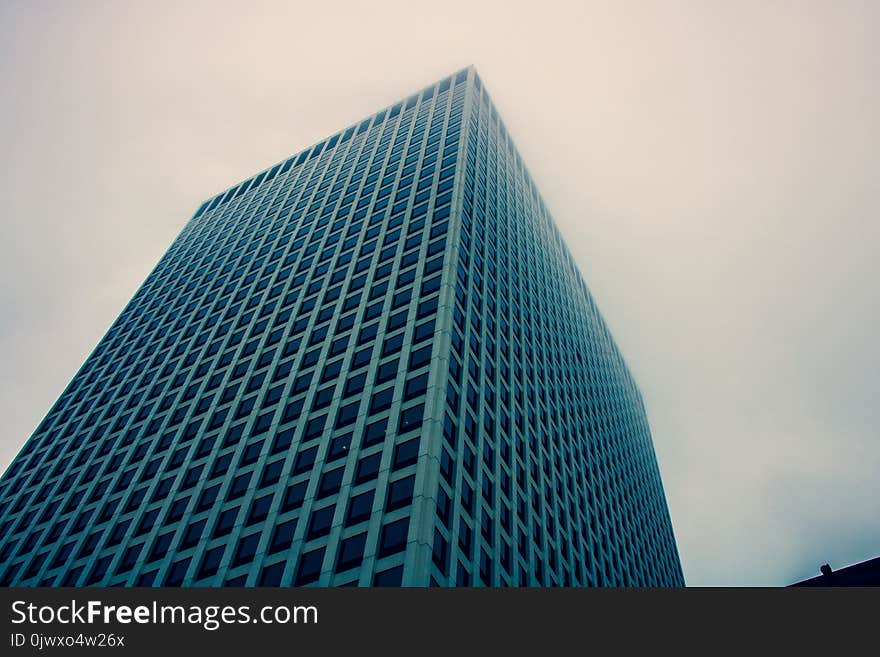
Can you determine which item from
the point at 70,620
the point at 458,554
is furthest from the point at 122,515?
the point at 70,620

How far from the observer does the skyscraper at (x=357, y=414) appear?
46.6 meters

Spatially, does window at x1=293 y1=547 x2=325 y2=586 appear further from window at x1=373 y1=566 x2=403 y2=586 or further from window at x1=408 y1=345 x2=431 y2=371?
window at x1=408 y1=345 x2=431 y2=371

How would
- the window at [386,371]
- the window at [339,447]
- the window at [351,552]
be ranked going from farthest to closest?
the window at [386,371], the window at [339,447], the window at [351,552]

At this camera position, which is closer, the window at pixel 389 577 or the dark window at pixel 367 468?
the window at pixel 389 577

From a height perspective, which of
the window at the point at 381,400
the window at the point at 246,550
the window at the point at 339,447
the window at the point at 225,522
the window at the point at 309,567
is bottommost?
the window at the point at 309,567

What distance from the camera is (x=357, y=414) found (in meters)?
53.2

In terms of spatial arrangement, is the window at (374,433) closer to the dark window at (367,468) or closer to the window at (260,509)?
the dark window at (367,468)

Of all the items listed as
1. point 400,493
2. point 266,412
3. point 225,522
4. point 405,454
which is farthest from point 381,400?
point 225,522

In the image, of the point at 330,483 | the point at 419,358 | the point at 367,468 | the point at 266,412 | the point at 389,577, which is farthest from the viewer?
the point at 266,412

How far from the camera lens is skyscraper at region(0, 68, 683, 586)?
153ft

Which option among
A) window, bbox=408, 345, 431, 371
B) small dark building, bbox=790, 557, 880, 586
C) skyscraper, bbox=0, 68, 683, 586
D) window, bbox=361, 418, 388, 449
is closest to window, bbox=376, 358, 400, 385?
skyscraper, bbox=0, 68, 683, 586

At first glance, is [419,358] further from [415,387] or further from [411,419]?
[411,419]

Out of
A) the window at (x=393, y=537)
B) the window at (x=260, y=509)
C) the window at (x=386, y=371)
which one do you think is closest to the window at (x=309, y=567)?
the window at (x=393, y=537)

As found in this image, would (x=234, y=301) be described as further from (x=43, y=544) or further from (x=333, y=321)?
(x=43, y=544)
